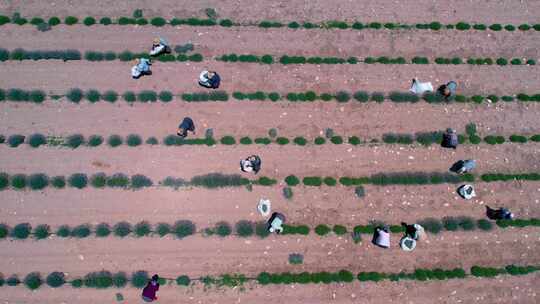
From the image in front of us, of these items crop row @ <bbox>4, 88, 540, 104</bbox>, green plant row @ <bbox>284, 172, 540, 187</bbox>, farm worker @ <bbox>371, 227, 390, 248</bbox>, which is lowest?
farm worker @ <bbox>371, 227, 390, 248</bbox>

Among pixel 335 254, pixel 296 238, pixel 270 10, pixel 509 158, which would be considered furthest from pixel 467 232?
pixel 270 10

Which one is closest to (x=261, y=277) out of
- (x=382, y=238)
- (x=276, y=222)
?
(x=276, y=222)

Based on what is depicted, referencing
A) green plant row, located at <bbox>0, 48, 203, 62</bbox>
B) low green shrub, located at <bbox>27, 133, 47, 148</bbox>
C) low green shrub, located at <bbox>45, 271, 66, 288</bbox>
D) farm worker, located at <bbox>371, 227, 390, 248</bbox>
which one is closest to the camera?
low green shrub, located at <bbox>45, 271, 66, 288</bbox>

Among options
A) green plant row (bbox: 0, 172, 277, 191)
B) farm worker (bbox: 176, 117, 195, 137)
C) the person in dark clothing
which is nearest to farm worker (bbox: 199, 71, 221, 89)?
farm worker (bbox: 176, 117, 195, 137)

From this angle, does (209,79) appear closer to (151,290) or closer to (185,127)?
(185,127)

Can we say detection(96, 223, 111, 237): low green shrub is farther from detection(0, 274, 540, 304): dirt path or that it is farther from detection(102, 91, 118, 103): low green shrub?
detection(102, 91, 118, 103): low green shrub

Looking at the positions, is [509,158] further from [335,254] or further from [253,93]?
[253,93]
